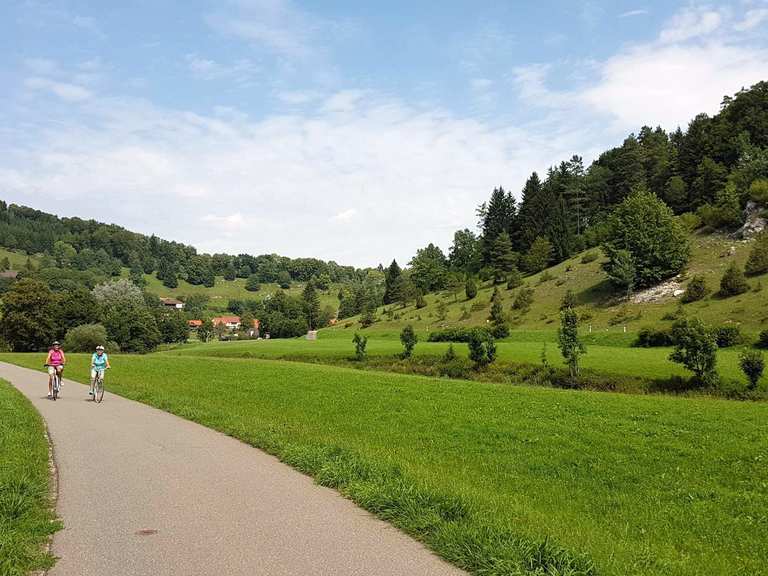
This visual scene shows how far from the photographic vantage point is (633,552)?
685cm

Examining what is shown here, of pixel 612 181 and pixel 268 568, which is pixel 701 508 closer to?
pixel 268 568

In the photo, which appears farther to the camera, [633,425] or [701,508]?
[633,425]

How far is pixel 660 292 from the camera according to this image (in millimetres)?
63219

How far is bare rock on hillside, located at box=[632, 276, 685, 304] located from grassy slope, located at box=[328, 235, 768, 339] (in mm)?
1323

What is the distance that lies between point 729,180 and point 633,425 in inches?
3033

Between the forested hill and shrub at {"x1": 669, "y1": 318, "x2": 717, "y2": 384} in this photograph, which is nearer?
shrub at {"x1": 669, "y1": 318, "x2": 717, "y2": 384}

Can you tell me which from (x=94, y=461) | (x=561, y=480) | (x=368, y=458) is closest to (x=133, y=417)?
(x=94, y=461)

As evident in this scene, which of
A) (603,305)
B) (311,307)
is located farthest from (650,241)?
(311,307)

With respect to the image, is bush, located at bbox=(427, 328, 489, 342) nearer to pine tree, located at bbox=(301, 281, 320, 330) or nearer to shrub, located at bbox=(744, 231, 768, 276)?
shrub, located at bbox=(744, 231, 768, 276)

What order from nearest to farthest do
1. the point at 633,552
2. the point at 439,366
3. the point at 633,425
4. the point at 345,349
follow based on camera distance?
the point at 633,552 < the point at 633,425 < the point at 439,366 < the point at 345,349

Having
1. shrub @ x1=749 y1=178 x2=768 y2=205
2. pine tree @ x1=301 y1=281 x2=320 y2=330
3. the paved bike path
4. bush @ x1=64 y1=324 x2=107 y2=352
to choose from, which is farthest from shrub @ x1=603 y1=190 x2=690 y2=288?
pine tree @ x1=301 y1=281 x2=320 y2=330

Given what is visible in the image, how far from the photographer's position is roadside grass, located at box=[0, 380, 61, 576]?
5.89 m

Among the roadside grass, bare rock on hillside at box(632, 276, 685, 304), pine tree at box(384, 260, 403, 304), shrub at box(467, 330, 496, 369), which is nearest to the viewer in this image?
the roadside grass

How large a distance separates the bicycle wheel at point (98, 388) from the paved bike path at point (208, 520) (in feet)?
33.5
